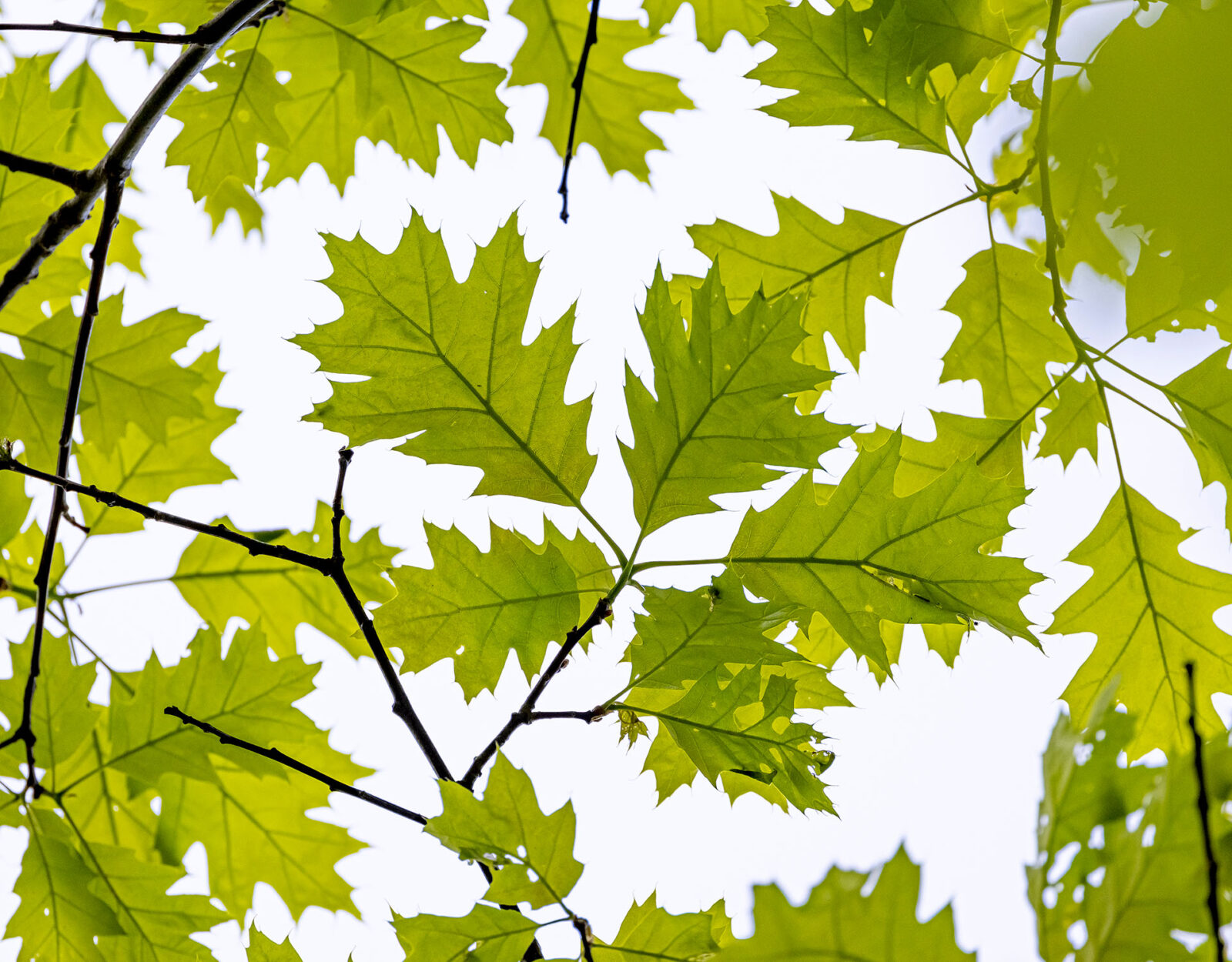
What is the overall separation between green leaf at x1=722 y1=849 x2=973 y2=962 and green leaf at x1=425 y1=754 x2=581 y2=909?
188mm

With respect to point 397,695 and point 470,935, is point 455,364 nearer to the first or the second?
point 397,695

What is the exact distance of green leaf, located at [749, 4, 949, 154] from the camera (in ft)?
2.88

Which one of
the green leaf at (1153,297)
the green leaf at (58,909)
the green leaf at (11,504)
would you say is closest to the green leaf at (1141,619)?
the green leaf at (1153,297)

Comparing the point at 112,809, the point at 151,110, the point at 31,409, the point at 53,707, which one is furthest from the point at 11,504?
the point at 151,110

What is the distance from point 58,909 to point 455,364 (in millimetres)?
747

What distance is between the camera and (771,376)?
0.65 m

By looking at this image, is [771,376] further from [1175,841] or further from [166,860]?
[166,860]

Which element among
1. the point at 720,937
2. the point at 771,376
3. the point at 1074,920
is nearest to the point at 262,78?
the point at 771,376

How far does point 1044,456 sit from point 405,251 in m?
0.70

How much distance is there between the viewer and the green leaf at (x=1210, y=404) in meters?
0.89

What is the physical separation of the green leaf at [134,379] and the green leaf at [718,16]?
2.55ft

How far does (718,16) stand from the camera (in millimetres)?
1319

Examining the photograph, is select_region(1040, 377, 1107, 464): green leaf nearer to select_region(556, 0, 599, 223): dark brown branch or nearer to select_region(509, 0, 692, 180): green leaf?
select_region(556, 0, 599, 223): dark brown branch

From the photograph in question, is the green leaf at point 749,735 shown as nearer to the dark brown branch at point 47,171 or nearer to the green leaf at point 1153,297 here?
the green leaf at point 1153,297
